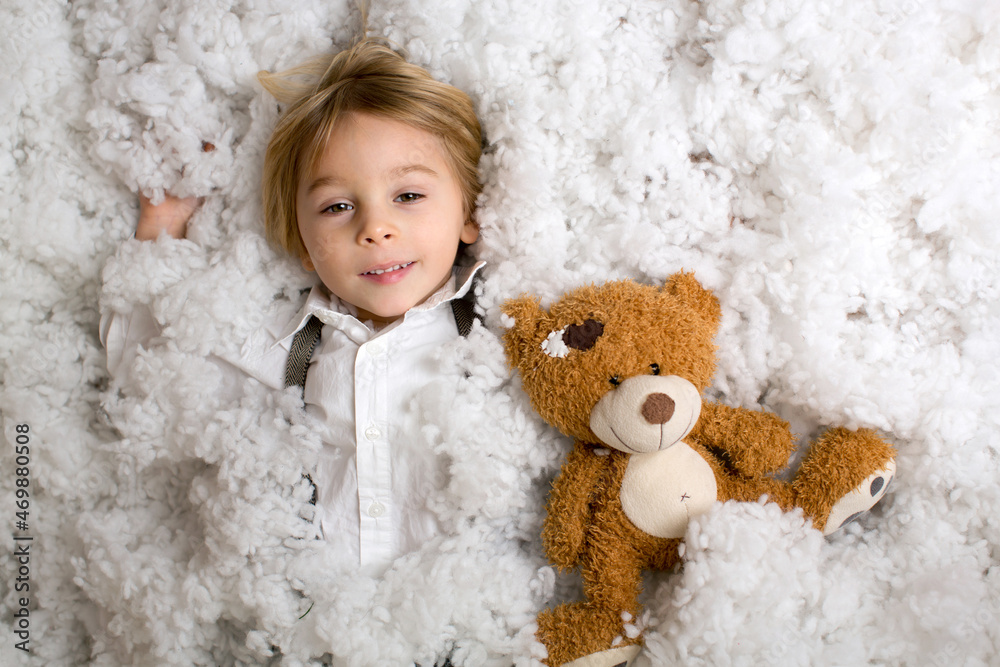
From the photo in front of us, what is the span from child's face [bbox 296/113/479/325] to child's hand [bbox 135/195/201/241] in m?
0.24

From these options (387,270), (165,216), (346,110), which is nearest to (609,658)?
(387,270)

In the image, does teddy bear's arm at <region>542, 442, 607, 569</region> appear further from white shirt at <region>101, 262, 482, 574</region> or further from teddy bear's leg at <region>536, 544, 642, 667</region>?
white shirt at <region>101, 262, 482, 574</region>

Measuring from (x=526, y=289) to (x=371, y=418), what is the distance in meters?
0.29

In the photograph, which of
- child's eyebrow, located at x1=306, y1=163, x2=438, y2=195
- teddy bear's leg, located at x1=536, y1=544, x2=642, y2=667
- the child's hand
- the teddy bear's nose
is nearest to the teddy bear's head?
the teddy bear's nose

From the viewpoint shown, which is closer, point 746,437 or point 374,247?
point 746,437

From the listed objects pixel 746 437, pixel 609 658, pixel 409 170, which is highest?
pixel 409 170

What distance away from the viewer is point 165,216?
1.14 meters

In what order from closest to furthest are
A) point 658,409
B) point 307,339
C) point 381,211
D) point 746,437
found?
point 658,409
point 746,437
point 381,211
point 307,339

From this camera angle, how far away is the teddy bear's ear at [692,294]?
0.90 m

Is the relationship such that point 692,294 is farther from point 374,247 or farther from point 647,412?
point 374,247

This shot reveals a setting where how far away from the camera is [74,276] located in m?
1.15

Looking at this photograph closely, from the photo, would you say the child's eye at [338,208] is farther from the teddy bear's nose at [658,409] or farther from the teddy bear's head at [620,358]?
the teddy bear's nose at [658,409]

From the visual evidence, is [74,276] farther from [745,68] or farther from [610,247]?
[745,68]

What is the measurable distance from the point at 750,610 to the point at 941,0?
2.56 feet
